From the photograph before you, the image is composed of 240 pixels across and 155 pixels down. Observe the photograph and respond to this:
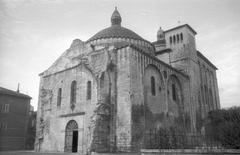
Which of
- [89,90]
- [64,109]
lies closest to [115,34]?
[89,90]

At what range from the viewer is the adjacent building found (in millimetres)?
34781

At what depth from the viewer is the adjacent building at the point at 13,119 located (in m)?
34.8

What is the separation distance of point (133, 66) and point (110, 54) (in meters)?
2.52

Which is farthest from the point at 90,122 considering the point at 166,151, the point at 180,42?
the point at 180,42

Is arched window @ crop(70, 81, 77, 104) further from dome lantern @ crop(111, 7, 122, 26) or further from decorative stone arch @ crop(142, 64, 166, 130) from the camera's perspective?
dome lantern @ crop(111, 7, 122, 26)

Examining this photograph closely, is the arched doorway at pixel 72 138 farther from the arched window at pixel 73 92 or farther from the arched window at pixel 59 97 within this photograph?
the arched window at pixel 59 97

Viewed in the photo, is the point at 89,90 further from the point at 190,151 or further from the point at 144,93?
the point at 190,151

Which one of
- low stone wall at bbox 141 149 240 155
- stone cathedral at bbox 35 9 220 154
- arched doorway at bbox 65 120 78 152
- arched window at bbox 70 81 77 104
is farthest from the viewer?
arched window at bbox 70 81 77 104

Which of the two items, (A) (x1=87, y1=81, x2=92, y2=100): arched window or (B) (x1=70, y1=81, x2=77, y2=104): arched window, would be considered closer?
(A) (x1=87, y1=81, x2=92, y2=100): arched window

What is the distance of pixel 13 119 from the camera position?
3644cm

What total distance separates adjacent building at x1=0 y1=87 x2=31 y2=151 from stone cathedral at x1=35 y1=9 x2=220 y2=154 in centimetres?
1072

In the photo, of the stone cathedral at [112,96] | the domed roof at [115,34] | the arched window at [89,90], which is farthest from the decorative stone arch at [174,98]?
the arched window at [89,90]

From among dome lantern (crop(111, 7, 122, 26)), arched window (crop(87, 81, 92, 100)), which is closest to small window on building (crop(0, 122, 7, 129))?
arched window (crop(87, 81, 92, 100))

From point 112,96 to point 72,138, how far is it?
5.78 metres
